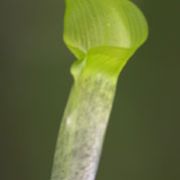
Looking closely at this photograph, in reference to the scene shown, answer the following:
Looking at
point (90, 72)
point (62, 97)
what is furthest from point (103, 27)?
point (62, 97)

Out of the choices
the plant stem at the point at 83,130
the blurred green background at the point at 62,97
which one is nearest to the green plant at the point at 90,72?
the plant stem at the point at 83,130

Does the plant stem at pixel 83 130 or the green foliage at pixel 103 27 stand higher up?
the green foliage at pixel 103 27

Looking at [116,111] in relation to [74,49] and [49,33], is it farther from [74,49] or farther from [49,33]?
[74,49]

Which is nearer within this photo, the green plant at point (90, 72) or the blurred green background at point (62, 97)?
the green plant at point (90, 72)

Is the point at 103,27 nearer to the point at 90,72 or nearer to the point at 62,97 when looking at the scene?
the point at 90,72

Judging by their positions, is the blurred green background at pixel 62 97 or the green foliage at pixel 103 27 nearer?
the green foliage at pixel 103 27

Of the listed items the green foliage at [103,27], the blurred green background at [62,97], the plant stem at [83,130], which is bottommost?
the blurred green background at [62,97]

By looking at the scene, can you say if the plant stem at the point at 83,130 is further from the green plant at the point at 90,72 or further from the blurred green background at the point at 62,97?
the blurred green background at the point at 62,97

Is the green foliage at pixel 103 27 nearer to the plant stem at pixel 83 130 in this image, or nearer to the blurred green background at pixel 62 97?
the plant stem at pixel 83 130

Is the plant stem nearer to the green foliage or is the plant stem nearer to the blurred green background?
the green foliage
